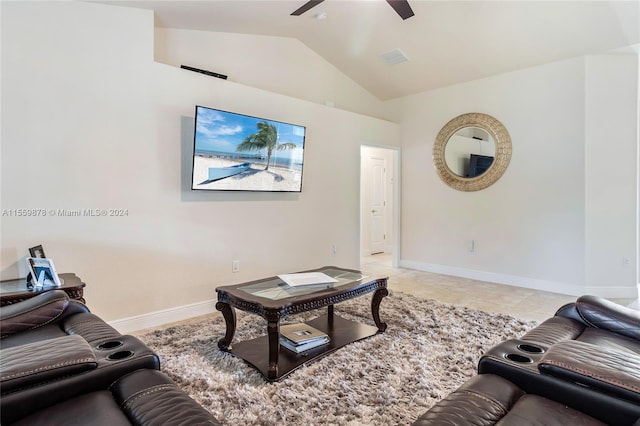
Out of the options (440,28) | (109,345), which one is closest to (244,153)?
(109,345)

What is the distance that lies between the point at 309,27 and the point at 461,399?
4248 mm

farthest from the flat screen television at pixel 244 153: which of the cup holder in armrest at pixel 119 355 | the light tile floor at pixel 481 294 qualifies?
the cup holder in armrest at pixel 119 355

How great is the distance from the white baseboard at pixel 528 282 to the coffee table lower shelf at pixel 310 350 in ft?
8.69

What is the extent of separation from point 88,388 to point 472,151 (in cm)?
504

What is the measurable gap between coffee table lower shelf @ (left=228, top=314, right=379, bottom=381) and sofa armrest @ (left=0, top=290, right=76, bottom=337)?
1133 millimetres

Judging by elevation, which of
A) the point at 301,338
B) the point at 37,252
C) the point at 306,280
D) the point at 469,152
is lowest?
the point at 301,338

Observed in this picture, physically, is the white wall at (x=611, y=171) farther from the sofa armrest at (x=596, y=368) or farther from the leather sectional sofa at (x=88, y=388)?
the leather sectional sofa at (x=88, y=388)

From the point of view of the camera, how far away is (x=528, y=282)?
4438 mm

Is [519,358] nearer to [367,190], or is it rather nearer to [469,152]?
[469,152]

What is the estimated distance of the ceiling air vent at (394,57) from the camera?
14.8ft

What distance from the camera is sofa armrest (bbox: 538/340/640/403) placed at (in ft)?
3.44

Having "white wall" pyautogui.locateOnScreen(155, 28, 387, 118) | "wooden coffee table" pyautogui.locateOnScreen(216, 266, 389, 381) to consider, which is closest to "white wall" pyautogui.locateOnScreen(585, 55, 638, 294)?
"wooden coffee table" pyautogui.locateOnScreen(216, 266, 389, 381)

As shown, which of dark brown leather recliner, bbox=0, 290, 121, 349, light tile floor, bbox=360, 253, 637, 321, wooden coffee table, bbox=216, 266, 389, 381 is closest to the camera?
dark brown leather recliner, bbox=0, 290, 121, 349

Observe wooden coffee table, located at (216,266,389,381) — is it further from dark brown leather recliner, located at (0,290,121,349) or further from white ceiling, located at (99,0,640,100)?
white ceiling, located at (99,0,640,100)
